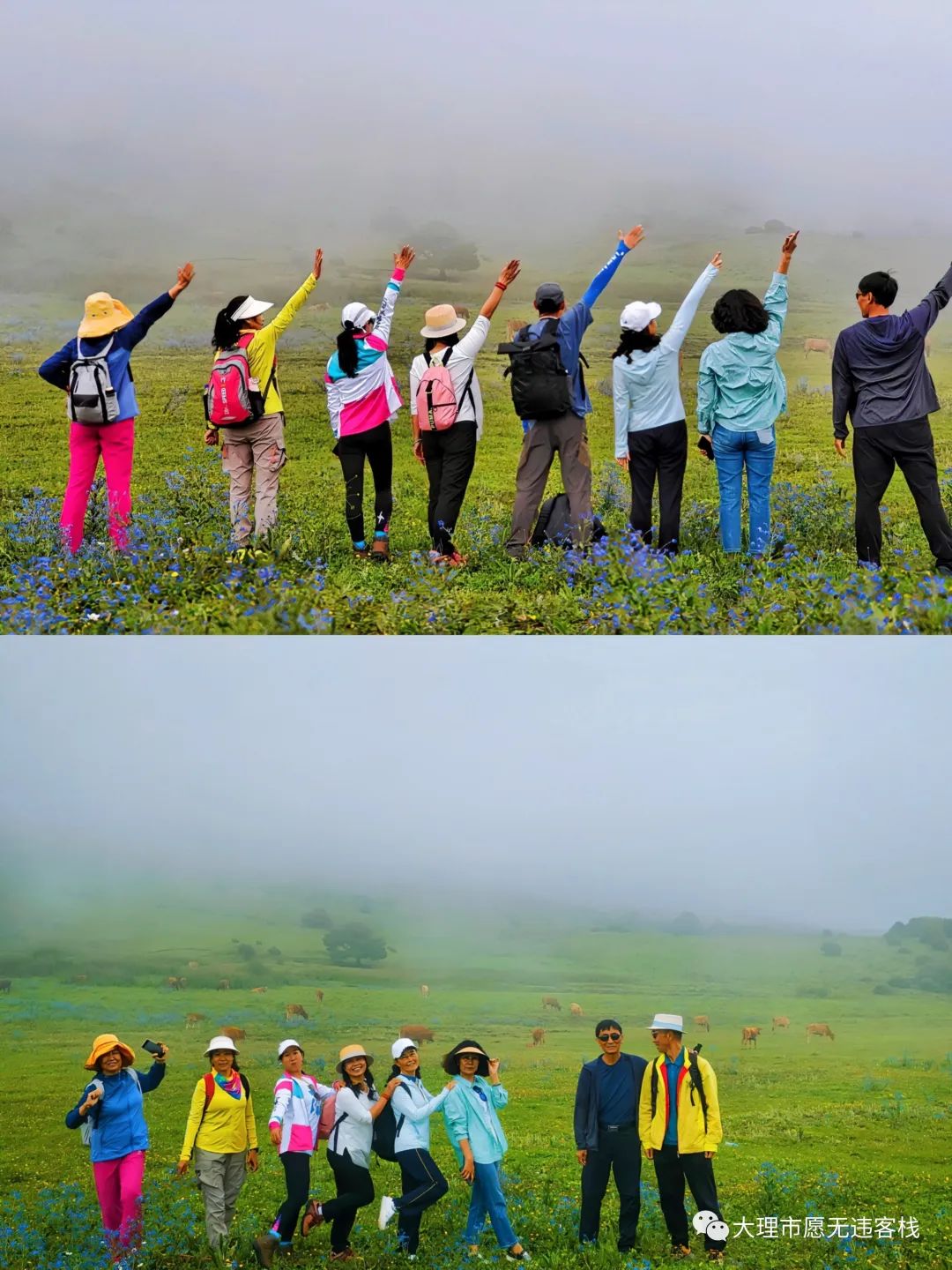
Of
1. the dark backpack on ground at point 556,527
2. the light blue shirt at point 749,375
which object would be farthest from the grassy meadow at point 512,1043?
the light blue shirt at point 749,375

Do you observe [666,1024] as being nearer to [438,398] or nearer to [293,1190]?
[293,1190]

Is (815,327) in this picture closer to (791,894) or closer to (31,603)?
(791,894)

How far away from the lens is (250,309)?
31.8ft

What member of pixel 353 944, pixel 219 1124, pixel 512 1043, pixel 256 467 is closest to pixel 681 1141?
pixel 512 1043

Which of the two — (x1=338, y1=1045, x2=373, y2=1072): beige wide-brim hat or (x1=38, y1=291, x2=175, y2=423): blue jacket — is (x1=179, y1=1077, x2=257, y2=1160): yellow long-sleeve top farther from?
(x1=38, y1=291, x2=175, y2=423): blue jacket

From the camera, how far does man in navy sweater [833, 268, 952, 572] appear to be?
9250 millimetres

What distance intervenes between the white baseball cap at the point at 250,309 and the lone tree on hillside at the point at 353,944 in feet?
14.4

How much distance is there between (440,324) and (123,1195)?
6.17 metres

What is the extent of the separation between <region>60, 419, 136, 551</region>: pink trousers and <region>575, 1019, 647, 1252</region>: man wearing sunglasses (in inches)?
206

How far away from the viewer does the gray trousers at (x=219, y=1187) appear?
7.98 meters

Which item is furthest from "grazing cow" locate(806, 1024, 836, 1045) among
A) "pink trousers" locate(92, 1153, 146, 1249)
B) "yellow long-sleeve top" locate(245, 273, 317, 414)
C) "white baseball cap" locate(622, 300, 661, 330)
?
"yellow long-sleeve top" locate(245, 273, 317, 414)

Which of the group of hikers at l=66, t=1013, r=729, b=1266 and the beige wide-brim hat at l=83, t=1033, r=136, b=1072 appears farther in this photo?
the beige wide-brim hat at l=83, t=1033, r=136, b=1072

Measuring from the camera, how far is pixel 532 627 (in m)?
9.30

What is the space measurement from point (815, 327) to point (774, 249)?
27.6 inches
